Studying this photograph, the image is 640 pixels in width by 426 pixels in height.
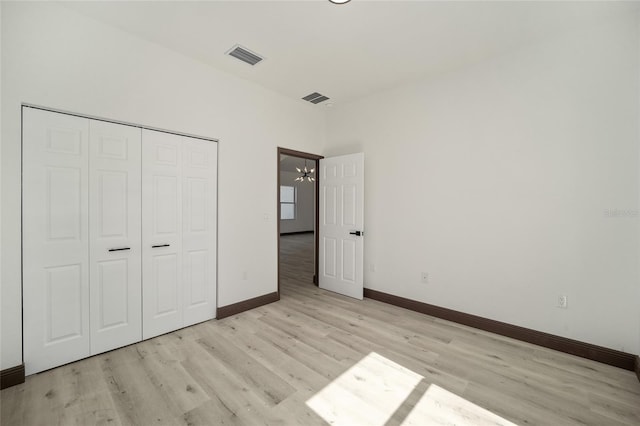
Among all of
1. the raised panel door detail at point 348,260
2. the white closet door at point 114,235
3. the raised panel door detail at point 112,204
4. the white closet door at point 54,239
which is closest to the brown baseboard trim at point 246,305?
the white closet door at point 114,235

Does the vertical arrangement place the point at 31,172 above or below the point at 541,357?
above

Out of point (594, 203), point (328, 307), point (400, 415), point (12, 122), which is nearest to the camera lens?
point (400, 415)

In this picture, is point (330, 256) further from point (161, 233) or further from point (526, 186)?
point (526, 186)

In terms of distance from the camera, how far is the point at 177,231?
2.95m

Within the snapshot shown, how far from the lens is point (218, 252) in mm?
3275

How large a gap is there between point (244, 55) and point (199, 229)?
2.04m

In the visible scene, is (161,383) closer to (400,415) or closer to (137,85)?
(400,415)

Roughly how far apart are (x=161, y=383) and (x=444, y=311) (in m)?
3.04

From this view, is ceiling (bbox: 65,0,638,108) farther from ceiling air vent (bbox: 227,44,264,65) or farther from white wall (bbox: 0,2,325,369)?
white wall (bbox: 0,2,325,369)

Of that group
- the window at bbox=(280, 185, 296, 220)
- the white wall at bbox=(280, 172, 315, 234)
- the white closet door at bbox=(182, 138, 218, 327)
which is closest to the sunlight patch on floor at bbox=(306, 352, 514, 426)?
the white closet door at bbox=(182, 138, 218, 327)

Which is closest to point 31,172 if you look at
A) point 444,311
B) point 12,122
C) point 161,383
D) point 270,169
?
point 12,122

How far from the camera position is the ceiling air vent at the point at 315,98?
156 inches

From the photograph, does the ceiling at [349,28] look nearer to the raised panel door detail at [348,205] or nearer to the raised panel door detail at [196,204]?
the raised panel door detail at [196,204]

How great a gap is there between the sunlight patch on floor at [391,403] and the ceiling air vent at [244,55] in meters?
3.29
